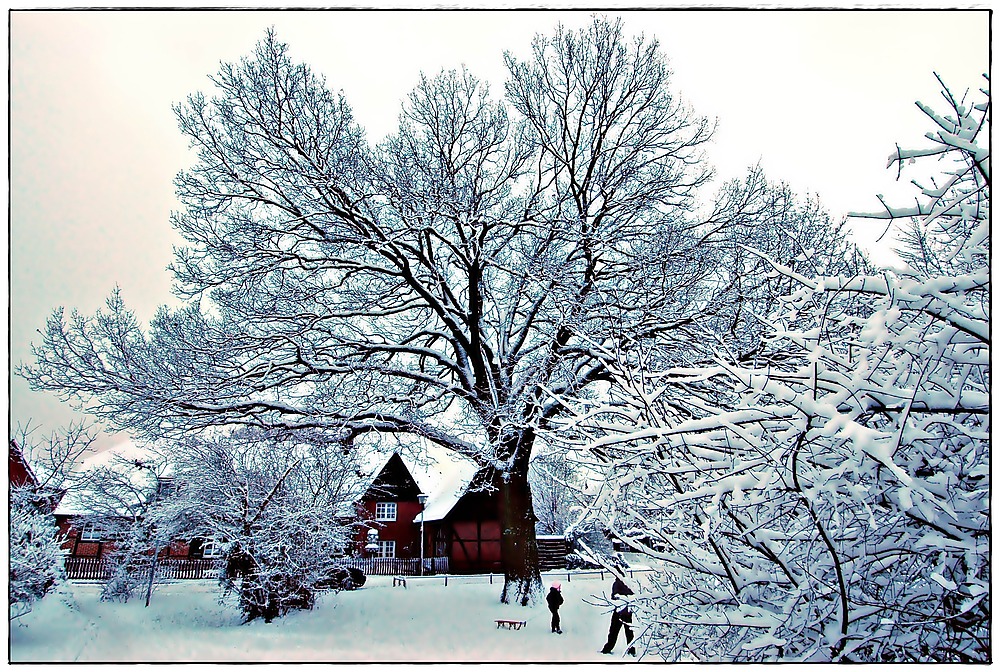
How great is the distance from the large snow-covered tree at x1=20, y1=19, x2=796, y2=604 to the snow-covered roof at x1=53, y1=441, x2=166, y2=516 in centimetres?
110

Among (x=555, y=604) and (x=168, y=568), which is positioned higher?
(x=168, y=568)

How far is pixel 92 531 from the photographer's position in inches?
419

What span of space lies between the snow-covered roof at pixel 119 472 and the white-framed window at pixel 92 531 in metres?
0.21

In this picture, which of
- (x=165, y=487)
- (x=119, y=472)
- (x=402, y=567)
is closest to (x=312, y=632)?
(x=165, y=487)

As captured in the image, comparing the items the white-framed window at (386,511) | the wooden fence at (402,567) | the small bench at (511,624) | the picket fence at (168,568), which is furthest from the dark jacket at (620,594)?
the white-framed window at (386,511)

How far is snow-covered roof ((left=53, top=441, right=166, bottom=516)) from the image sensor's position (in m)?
10.1

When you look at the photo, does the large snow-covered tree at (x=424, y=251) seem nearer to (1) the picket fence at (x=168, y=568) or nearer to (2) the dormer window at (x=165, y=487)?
(2) the dormer window at (x=165, y=487)

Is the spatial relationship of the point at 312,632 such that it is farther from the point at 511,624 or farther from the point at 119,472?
the point at 119,472

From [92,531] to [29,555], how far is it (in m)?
2.91

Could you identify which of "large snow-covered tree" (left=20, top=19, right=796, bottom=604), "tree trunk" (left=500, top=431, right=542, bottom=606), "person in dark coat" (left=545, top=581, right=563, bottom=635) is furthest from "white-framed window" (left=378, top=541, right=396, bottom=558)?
"person in dark coat" (left=545, top=581, right=563, bottom=635)

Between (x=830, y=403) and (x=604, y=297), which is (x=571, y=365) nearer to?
(x=604, y=297)

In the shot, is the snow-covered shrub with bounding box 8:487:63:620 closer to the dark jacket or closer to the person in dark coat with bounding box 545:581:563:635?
the person in dark coat with bounding box 545:581:563:635

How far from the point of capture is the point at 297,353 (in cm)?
1003

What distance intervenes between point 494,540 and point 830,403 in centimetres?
2010
